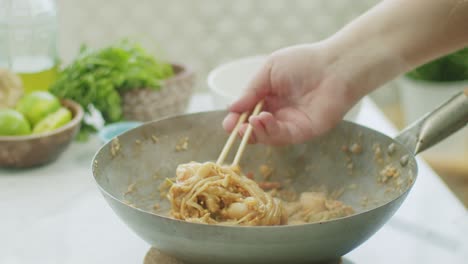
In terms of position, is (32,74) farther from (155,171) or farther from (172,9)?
(172,9)

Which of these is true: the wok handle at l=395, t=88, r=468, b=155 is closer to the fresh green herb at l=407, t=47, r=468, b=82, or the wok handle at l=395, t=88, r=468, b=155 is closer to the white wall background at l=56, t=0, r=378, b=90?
the fresh green herb at l=407, t=47, r=468, b=82

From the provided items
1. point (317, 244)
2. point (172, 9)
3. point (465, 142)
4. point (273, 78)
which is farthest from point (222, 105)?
point (465, 142)

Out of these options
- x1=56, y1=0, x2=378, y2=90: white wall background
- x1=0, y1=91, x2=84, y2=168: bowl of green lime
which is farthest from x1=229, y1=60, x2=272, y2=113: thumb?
x1=56, y1=0, x2=378, y2=90: white wall background

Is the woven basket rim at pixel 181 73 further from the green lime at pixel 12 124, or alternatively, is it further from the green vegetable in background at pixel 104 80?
the green lime at pixel 12 124

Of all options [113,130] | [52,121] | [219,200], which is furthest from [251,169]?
[52,121]

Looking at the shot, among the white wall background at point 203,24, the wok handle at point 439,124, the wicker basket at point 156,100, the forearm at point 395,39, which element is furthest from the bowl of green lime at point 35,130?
the white wall background at point 203,24

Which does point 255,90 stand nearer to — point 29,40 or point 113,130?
point 113,130
